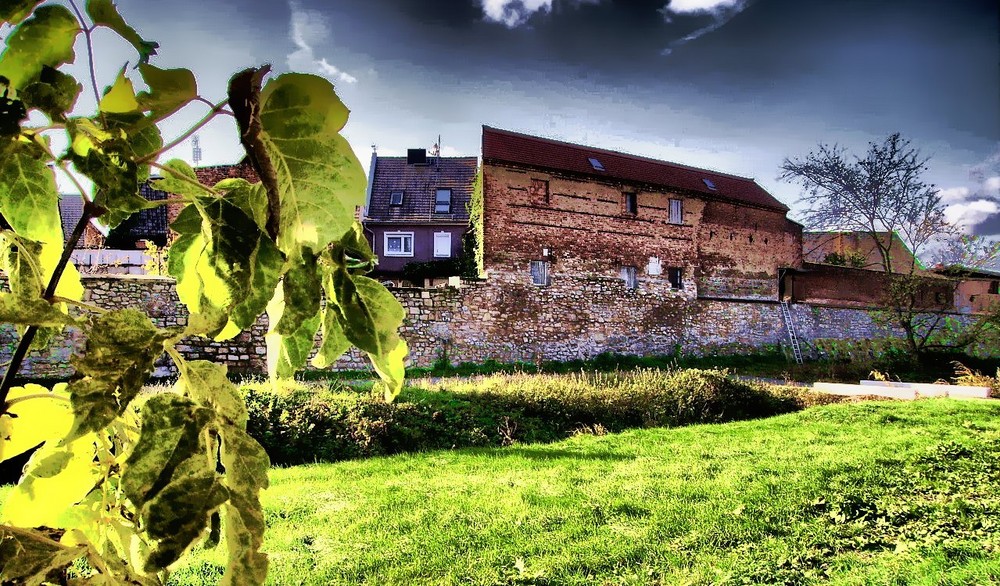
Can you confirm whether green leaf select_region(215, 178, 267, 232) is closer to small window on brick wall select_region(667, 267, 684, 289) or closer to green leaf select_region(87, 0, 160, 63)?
green leaf select_region(87, 0, 160, 63)

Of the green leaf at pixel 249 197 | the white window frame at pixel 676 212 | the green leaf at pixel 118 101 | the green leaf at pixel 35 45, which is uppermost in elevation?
the white window frame at pixel 676 212

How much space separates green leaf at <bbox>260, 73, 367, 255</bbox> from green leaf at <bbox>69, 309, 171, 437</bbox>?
0.15 metres

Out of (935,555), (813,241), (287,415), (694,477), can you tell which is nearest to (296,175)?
(935,555)

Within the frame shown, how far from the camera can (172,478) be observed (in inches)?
16.7

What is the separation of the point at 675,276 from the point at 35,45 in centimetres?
2062

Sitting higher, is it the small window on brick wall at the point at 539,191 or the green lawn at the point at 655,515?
Answer: the small window on brick wall at the point at 539,191

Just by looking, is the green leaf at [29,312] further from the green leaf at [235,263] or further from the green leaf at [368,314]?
the green leaf at [368,314]

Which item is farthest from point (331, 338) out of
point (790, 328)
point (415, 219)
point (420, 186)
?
point (420, 186)

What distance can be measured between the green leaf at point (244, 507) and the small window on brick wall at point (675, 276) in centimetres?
2030

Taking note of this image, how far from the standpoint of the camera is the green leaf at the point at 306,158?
41 cm

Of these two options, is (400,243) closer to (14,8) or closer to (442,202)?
(442,202)

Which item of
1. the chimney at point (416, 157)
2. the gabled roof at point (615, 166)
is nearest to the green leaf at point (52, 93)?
the gabled roof at point (615, 166)

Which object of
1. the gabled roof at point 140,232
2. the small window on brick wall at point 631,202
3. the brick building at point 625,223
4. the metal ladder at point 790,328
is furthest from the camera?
the small window on brick wall at point 631,202

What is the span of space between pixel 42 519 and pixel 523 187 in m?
17.6
